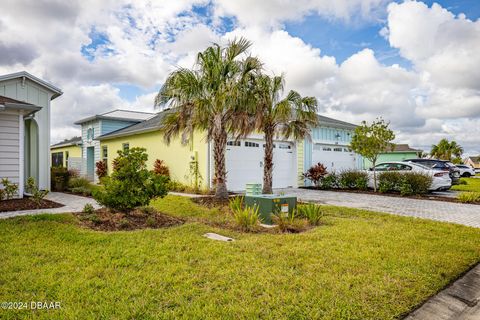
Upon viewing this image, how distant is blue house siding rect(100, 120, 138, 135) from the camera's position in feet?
71.9

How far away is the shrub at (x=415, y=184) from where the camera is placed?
1321 cm

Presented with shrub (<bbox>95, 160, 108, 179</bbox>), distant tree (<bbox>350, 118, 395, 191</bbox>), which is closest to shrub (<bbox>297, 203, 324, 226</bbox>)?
distant tree (<bbox>350, 118, 395, 191</bbox>)

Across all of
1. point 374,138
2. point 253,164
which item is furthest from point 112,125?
point 374,138

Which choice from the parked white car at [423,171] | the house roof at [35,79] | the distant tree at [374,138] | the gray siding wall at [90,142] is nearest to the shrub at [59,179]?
the house roof at [35,79]

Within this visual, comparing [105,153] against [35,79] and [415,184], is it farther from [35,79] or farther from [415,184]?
[415,184]

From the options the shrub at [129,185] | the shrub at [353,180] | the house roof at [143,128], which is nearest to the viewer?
the shrub at [129,185]

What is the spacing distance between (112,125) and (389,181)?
60.6 ft

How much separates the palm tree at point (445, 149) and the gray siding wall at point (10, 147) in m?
53.2

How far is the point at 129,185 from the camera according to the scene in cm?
680

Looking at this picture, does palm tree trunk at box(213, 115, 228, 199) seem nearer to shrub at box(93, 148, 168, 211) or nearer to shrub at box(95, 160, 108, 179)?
shrub at box(93, 148, 168, 211)

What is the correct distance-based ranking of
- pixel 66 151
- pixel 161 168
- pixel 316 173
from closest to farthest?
1. pixel 161 168
2. pixel 316 173
3. pixel 66 151

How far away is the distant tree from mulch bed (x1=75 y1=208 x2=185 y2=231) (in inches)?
394

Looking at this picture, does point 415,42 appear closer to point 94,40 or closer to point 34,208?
point 94,40

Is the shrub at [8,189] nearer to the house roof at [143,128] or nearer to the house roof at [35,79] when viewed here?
the house roof at [35,79]
